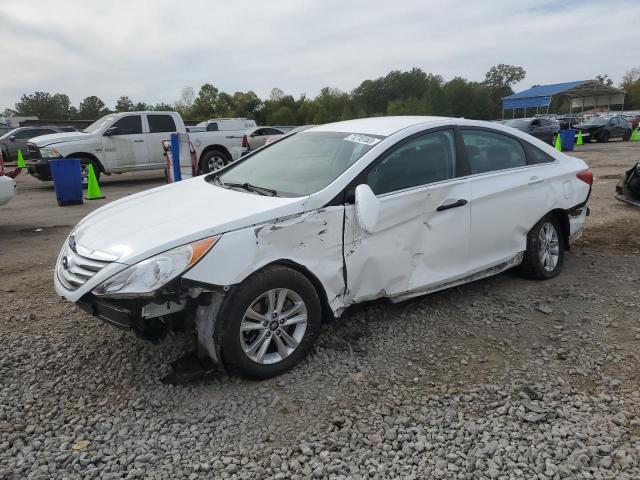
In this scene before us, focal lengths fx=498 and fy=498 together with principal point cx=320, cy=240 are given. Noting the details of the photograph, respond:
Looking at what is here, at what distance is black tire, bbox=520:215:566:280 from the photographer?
15.0 feet

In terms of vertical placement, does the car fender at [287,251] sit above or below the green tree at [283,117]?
below

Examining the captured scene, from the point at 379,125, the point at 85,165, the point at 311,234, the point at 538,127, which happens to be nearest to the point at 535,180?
the point at 379,125

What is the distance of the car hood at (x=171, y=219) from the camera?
9.37ft

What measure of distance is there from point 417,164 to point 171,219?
6.09ft

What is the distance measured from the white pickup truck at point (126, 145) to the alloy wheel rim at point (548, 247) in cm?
969

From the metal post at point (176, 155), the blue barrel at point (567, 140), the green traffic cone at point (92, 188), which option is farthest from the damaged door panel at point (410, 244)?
the blue barrel at point (567, 140)

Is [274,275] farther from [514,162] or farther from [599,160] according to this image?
[599,160]

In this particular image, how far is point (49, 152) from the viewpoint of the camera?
39.0 feet

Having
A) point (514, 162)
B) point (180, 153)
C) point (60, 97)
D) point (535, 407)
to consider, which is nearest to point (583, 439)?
point (535, 407)

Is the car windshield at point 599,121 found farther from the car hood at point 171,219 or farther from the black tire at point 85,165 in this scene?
the car hood at point 171,219

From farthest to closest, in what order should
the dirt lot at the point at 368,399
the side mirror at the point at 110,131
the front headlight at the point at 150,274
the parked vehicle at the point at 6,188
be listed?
the side mirror at the point at 110,131 < the parked vehicle at the point at 6,188 < the front headlight at the point at 150,274 < the dirt lot at the point at 368,399

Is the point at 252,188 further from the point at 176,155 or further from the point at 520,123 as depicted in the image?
the point at 520,123

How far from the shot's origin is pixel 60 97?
279 ft

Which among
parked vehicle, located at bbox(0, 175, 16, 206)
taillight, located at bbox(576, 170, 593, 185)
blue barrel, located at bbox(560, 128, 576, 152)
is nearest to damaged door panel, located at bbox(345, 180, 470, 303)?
taillight, located at bbox(576, 170, 593, 185)
